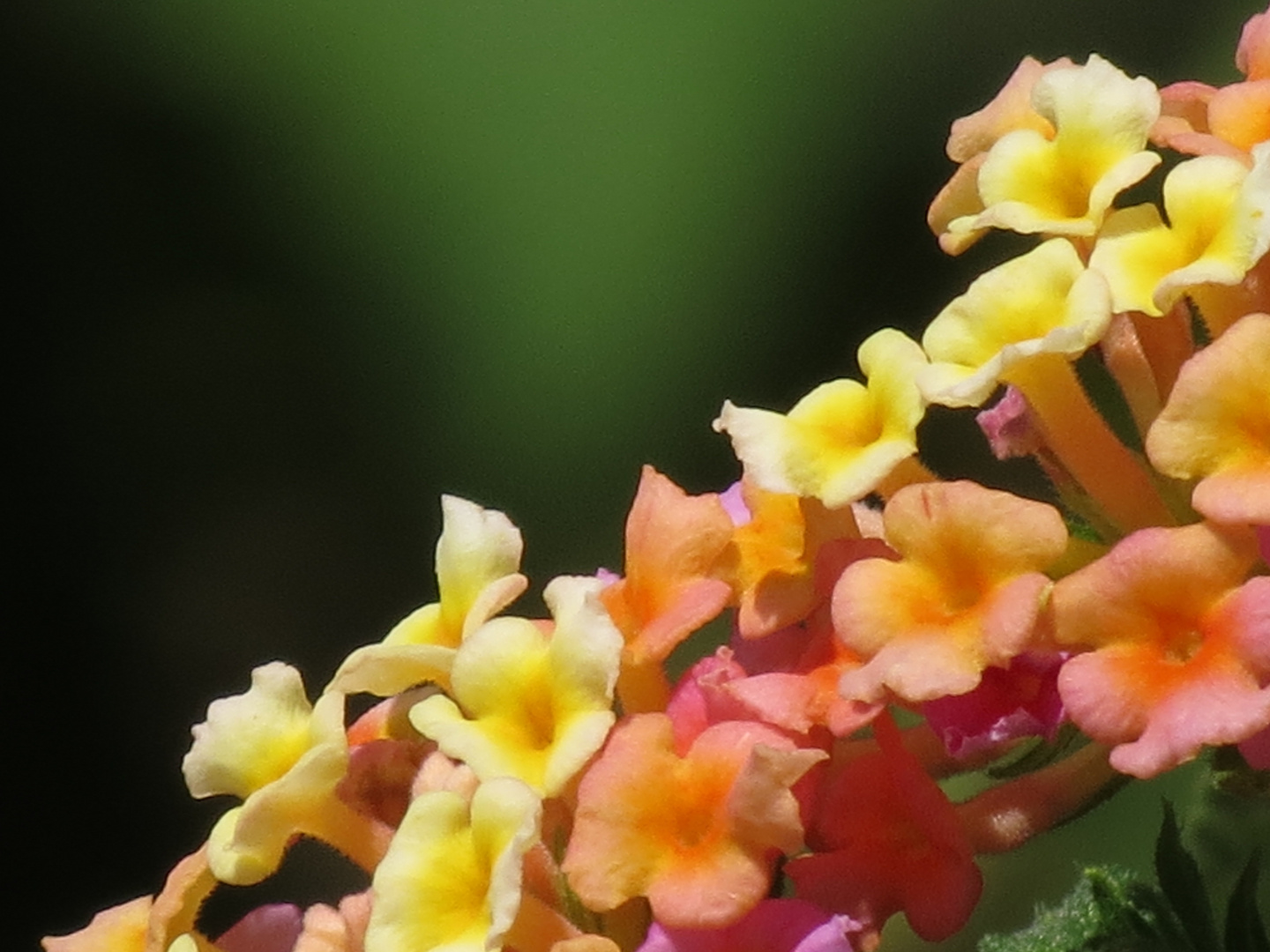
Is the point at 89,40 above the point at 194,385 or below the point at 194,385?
above

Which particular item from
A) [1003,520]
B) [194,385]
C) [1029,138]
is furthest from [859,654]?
[194,385]

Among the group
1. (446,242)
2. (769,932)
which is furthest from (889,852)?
(446,242)

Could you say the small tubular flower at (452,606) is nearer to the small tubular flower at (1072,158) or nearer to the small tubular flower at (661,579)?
the small tubular flower at (661,579)

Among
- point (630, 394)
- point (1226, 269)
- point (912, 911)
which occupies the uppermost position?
point (630, 394)

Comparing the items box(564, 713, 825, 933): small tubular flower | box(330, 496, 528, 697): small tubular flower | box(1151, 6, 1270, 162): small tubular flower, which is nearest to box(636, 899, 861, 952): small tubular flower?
box(564, 713, 825, 933): small tubular flower

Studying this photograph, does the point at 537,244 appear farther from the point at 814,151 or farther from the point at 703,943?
the point at 703,943

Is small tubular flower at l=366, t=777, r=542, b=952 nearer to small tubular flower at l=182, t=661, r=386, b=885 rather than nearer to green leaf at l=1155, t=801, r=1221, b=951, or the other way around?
small tubular flower at l=182, t=661, r=386, b=885
